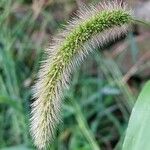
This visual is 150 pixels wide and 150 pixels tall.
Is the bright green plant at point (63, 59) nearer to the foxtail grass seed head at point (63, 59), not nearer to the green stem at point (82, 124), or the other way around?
the foxtail grass seed head at point (63, 59)

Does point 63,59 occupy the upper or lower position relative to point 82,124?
upper

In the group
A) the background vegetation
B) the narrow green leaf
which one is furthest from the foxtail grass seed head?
the background vegetation

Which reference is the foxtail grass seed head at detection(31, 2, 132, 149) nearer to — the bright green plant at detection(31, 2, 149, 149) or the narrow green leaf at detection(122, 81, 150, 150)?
the bright green plant at detection(31, 2, 149, 149)

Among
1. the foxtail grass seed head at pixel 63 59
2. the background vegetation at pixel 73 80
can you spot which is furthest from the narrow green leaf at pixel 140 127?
the background vegetation at pixel 73 80

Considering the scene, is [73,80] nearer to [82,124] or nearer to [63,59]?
[82,124]

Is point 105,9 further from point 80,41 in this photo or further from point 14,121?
point 14,121

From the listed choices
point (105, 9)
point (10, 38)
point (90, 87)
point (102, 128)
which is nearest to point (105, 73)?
point (90, 87)

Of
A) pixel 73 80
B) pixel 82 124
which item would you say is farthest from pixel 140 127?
pixel 73 80
